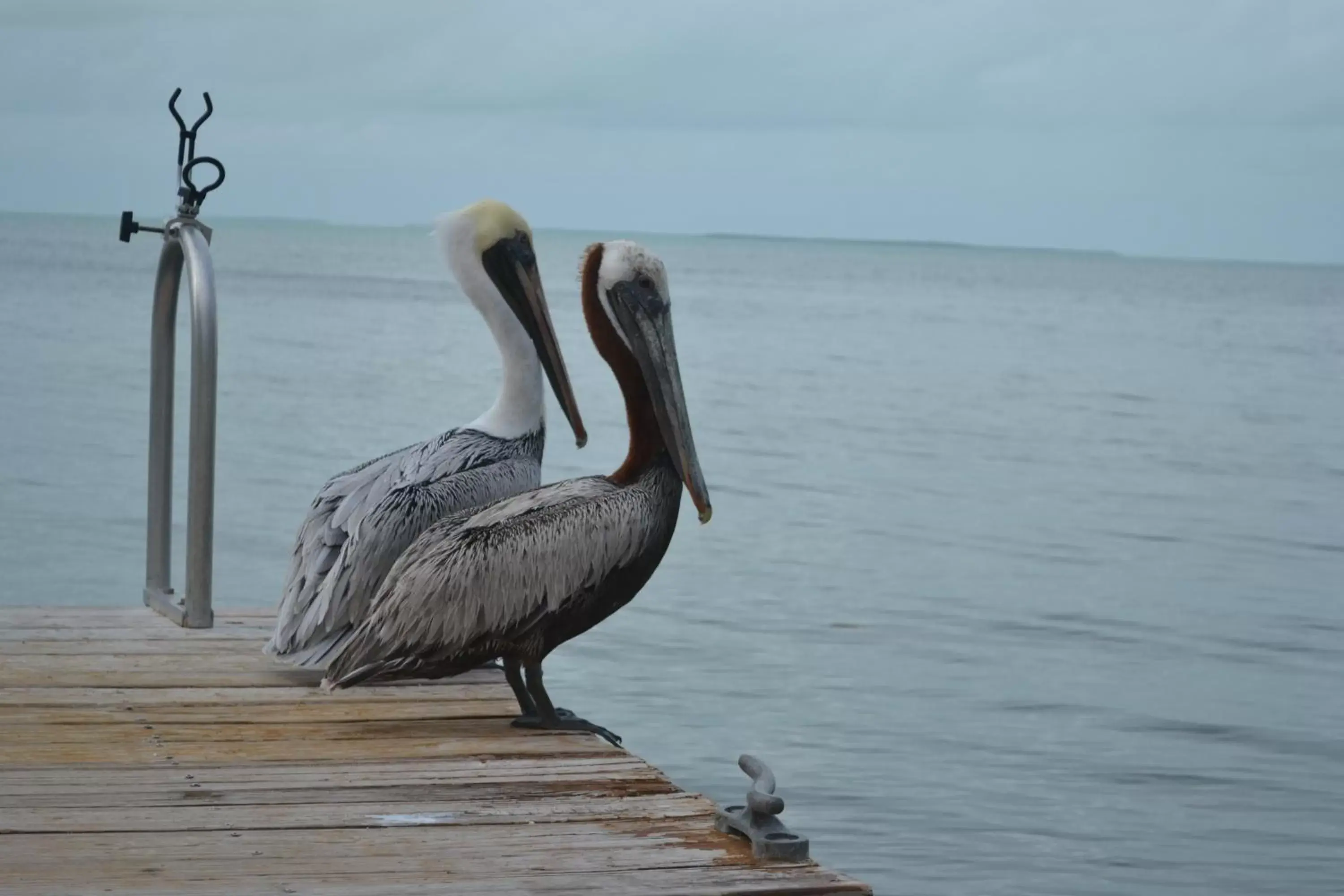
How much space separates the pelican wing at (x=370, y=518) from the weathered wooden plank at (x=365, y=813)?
91 cm

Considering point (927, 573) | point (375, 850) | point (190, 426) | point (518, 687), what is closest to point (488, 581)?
point (518, 687)

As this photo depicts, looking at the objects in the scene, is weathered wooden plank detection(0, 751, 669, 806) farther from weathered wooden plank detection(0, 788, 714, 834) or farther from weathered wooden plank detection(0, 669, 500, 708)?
weathered wooden plank detection(0, 669, 500, 708)

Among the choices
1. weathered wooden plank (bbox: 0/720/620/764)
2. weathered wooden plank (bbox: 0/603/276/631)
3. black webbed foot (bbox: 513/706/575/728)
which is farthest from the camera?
weathered wooden plank (bbox: 0/603/276/631)

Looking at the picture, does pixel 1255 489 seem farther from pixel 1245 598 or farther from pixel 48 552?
pixel 48 552

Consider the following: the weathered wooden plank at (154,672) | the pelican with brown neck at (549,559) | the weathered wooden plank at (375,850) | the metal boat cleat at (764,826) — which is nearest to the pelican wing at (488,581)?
the pelican with brown neck at (549,559)

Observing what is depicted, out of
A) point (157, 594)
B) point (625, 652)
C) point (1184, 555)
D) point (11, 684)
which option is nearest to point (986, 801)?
point (625, 652)

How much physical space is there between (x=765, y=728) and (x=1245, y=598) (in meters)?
4.08

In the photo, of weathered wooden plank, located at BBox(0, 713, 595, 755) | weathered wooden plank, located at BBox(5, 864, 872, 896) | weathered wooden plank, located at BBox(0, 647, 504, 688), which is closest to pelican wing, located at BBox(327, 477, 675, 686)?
weathered wooden plank, located at BBox(0, 713, 595, 755)

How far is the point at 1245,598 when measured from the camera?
10125 mm

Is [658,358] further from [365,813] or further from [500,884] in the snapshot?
[500,884]

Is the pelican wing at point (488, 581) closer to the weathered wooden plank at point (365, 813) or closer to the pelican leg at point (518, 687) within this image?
the pelican leg at point (518, 687)

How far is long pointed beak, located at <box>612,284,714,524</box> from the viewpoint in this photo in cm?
407

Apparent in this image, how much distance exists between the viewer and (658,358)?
4.11 metres

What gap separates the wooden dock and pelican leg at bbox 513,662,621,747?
1.5 inches
